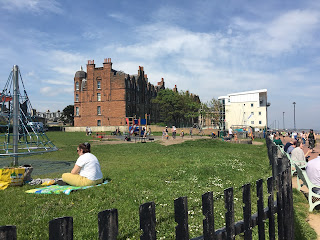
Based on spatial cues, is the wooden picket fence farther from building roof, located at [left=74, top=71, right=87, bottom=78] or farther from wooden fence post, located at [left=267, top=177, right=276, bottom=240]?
building roof, located at [left=74, top=71, right=87, bottom=78]

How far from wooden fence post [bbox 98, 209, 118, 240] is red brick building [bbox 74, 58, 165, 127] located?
57150 mm

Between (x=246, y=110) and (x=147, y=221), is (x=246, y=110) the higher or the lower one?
the higher one

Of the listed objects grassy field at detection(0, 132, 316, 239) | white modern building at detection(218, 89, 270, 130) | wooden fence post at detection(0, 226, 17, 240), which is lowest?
grassy field at detection(0, 132, 316, 239)

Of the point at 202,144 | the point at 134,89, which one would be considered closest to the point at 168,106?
the point at 134,89

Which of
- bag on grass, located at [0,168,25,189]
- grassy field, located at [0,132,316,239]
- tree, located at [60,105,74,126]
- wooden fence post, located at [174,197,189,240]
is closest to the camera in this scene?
wooden fence post, located at [174,197,189,240]

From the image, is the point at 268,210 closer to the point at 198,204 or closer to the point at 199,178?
the point at 198,204

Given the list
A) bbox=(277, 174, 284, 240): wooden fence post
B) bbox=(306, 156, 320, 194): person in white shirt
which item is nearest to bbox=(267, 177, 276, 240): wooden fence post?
bbox=(277, 174, 284, 240): wooden fence post

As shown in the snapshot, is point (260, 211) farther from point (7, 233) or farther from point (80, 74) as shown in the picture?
point (80, 74)

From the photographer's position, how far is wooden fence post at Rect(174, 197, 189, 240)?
2.34 m

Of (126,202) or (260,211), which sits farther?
(126,202)

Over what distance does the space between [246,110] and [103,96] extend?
46575 millimetres

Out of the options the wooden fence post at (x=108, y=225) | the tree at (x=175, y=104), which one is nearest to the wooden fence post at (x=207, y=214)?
the wooden fence post at (x=108, y=225)

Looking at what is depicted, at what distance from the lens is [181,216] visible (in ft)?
7.77

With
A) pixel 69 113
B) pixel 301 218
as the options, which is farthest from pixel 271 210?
pixel 69 113
